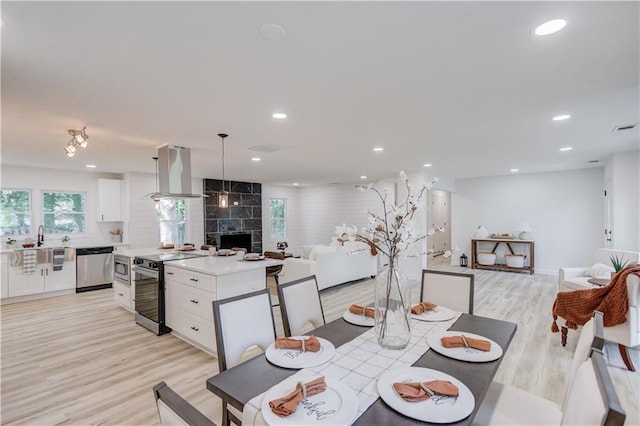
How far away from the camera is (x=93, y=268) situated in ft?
20.4

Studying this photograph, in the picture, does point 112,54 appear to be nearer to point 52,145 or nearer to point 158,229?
point 52,145

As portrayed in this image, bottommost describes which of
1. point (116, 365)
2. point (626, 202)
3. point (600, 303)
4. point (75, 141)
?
point (116, 365)

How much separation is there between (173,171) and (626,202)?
6866mm

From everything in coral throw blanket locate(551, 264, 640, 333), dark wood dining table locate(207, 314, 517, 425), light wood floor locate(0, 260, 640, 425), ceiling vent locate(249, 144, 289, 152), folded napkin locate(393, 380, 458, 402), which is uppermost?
ceiling vent locate(249, 144, 289, 152)

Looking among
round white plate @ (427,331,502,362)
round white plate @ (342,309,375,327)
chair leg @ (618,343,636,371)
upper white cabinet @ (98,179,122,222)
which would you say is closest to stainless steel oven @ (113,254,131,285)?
upper white cabinet @ (98,179,122,222)

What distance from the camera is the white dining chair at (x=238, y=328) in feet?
5.75

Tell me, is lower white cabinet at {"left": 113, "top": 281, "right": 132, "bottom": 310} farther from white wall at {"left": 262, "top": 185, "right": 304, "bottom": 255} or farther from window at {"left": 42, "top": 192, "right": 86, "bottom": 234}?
white wall at {"left": 262, "top": 185, "right": 304, "bottom": 255}

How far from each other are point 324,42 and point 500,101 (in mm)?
1812

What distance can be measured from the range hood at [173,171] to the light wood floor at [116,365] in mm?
1871

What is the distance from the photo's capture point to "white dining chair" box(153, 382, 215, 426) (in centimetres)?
84

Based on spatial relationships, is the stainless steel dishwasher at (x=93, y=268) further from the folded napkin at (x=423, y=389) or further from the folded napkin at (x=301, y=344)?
the folded napkin at (x=423, y=389)

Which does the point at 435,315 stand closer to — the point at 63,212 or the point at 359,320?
the point at 359,320

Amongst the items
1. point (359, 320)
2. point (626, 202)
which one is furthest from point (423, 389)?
→ point (626, 202)

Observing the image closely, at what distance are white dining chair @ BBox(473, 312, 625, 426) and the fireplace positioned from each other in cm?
726
